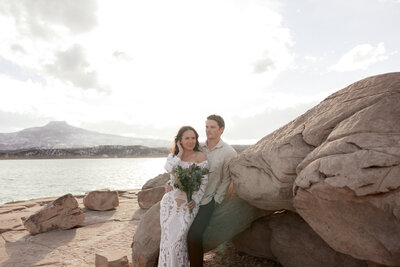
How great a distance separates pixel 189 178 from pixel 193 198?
14.0 inches

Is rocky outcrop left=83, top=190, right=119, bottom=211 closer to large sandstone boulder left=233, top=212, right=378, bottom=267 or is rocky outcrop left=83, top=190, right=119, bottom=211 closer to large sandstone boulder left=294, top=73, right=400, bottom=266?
large sandstone boulder left=233, top=212, right=378, bottom=267

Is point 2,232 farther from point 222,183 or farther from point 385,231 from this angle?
point 385,231

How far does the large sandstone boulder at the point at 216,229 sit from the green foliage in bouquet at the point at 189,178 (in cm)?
67

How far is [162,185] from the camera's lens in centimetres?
1033

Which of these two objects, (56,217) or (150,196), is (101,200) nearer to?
(150,196)

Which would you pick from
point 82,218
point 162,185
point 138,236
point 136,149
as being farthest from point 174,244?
point 136,149

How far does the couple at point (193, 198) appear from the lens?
3.98 m

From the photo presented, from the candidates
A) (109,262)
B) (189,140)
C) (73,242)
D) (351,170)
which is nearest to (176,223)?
(189,140)

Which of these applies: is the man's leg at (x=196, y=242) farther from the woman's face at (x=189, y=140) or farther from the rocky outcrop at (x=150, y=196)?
the rocky outcrop at (x=150, y=196)

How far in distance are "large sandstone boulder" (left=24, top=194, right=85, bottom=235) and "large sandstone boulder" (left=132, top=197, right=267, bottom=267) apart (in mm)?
3821

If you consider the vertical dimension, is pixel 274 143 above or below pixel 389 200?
above

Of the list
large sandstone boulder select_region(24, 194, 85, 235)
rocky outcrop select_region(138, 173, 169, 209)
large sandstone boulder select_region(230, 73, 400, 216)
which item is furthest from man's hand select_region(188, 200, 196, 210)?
rocky outcrop select_region(138, 173, 169, 209)

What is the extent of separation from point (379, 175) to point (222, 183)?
256 centimetres

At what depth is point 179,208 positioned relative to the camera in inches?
164
